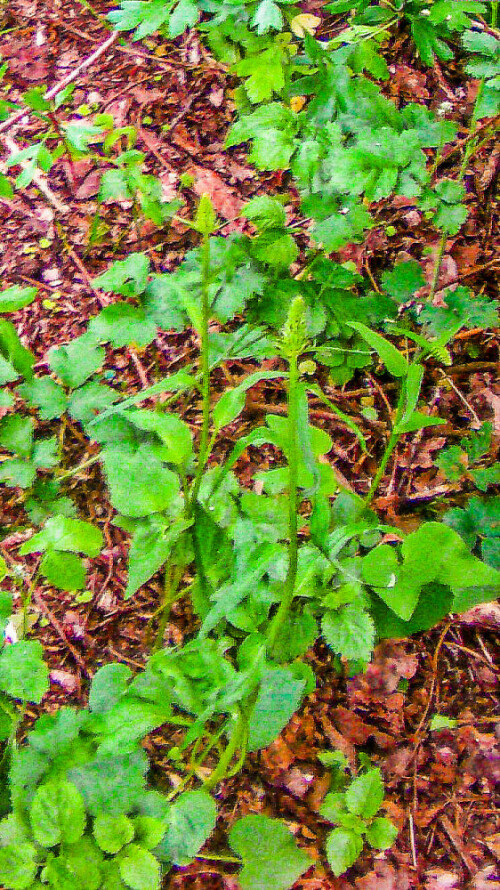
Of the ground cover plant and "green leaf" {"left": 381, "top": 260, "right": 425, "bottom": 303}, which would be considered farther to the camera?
"green leaf" {"left": 381, "top": 260, "right": 425, "bottom": 303}

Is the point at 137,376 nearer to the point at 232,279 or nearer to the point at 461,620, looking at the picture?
the point at 232,279

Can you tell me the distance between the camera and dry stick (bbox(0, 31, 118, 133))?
2578 millimetres

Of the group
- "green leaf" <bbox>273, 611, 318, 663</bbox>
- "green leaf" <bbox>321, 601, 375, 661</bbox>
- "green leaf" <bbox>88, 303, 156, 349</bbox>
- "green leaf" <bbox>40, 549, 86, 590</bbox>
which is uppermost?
"green leaf" <bbox>88, 303, 156, 349</bbox>

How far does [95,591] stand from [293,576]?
0.85 m

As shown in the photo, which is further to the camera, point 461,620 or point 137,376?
point 137,376

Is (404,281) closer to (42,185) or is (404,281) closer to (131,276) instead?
(131,276)

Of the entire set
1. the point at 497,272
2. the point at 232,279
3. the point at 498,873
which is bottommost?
the point at 498,873

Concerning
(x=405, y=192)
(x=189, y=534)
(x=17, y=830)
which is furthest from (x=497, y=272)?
(x=17, y=830)

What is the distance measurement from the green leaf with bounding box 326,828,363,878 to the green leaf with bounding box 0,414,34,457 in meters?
1.13

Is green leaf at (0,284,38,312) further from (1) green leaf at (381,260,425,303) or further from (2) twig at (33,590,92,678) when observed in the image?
(1) green leaf at (381,260,425,303)

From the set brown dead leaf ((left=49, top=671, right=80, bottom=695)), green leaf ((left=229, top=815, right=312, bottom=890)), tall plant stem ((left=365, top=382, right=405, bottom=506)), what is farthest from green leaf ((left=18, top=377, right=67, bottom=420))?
green leaf ((left=229, top=815, right=312, bottom=890))

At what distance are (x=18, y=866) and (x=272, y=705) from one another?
53 cm

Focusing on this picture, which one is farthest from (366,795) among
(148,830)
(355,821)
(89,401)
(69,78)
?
(69,78)

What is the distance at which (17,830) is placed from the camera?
120 centimetres
